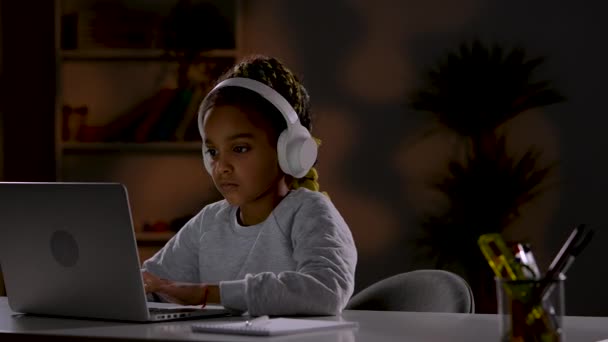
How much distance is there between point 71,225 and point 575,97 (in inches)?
141

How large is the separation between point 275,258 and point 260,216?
0.10 metres

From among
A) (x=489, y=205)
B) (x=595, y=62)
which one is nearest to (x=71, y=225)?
(x=489, y=205)

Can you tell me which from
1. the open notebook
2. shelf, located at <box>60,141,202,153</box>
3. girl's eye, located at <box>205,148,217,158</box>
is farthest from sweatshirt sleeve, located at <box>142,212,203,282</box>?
shelf, located at <box>60,141,202,153</box>

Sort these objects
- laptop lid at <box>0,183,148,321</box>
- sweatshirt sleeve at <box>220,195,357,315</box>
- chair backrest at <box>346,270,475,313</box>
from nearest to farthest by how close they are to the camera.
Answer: laptop lid at <box>0,183,148,321</box>, sweatshirt sleeve at <box>220,195,357,315</box>, chair backrest at <box>346,270,475,313</box>

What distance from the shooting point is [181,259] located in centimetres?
226

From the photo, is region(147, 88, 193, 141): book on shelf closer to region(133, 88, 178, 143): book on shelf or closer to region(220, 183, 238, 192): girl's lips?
region(133, 88, 178, 143): book on shelf

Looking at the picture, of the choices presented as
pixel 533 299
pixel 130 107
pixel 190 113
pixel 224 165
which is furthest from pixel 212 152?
pixel 130 107

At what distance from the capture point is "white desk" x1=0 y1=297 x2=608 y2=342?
59.3 inches

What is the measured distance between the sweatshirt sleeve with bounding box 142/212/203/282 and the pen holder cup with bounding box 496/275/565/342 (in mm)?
1008

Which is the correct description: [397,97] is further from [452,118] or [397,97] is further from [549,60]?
[549,60]

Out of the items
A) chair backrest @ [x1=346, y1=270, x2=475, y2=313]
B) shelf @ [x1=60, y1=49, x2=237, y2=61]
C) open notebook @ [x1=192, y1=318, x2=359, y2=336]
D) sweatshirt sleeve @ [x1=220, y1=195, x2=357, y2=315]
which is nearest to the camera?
open notebook @ [x1=192, y1=318, x2=359, y2=336]

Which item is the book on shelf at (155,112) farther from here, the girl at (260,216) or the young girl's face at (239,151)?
the young girl's face at (239,151)

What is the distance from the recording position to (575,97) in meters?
4.85

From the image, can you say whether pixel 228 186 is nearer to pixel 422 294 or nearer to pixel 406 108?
pixel 422 294
